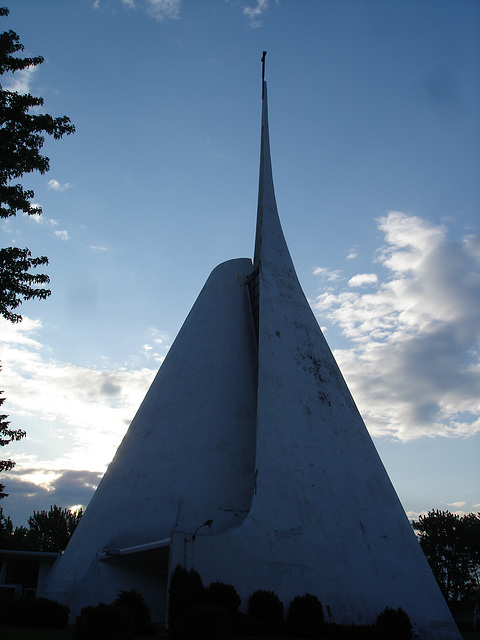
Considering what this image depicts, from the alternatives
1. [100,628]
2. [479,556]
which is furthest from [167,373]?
[479,556]

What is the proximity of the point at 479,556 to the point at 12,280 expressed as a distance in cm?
3753

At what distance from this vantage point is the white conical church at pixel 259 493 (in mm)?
13141

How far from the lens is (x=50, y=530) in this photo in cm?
4206

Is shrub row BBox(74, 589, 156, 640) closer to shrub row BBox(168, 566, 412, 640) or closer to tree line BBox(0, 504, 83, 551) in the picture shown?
shrub row BBox(168, 566, 412, 640)

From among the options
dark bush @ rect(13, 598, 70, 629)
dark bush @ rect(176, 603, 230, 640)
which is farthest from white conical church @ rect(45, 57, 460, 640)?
dark bush @ rect(176, 603, 230, 640)

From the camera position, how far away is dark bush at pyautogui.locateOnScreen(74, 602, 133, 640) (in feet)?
24.5

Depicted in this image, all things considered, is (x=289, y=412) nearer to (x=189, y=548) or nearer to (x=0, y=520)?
(x=189, y=548)

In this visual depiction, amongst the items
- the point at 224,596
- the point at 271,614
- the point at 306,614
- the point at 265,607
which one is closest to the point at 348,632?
the point at 306,614

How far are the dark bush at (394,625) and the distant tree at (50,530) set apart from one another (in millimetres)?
34585

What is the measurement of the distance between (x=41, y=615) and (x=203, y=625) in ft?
22.7

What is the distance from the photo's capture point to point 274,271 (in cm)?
2061

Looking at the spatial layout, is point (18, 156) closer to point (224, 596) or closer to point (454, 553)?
point (224, 596)

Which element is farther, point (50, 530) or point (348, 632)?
point (50, 530)

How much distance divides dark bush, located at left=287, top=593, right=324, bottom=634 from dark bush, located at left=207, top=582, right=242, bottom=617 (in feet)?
4.59
